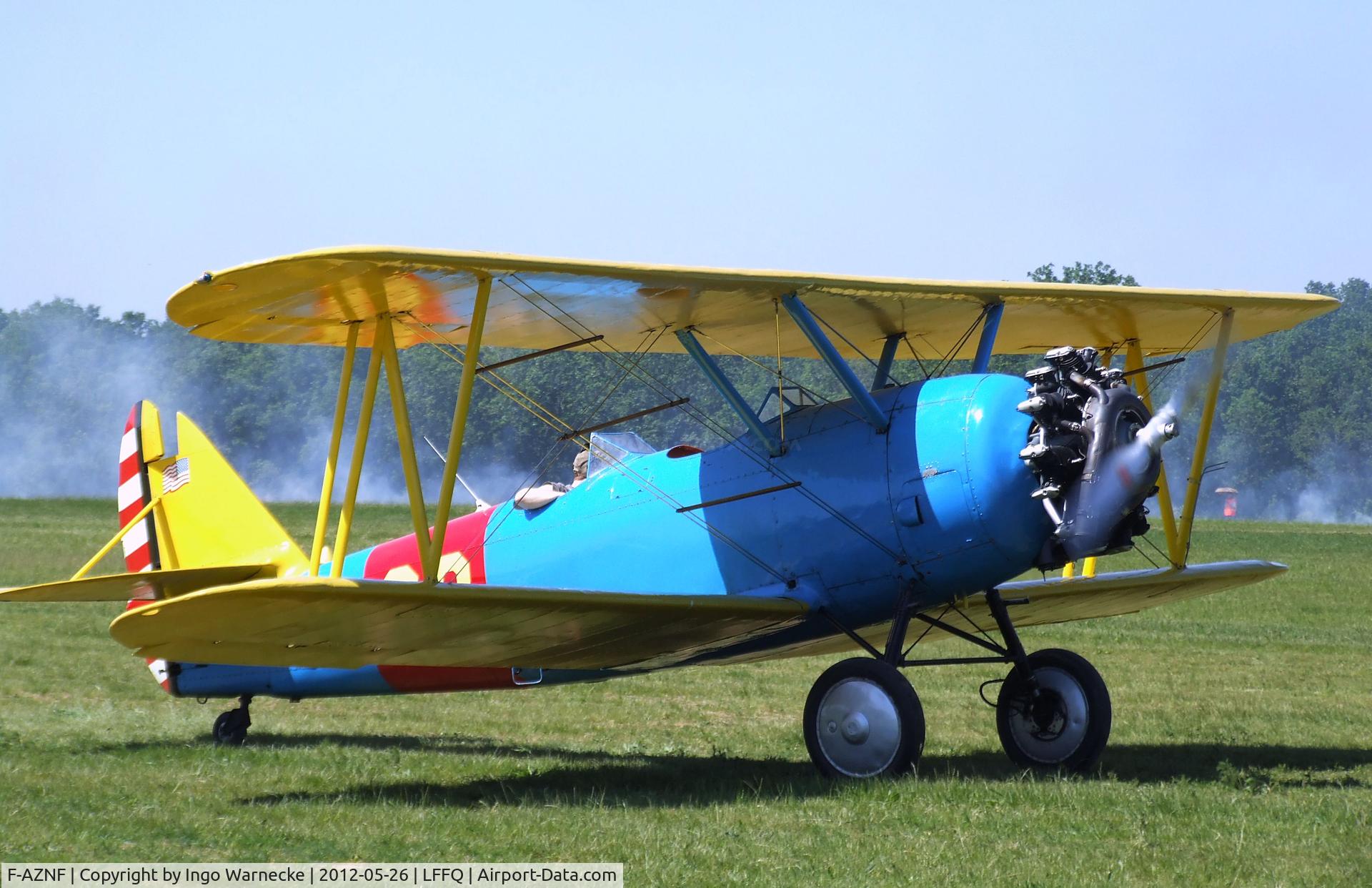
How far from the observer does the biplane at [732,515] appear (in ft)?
25.2

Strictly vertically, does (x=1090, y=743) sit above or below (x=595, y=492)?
below

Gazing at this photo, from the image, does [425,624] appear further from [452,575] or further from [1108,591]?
[1108,591]

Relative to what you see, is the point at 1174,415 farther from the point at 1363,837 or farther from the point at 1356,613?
the point at 1356,613

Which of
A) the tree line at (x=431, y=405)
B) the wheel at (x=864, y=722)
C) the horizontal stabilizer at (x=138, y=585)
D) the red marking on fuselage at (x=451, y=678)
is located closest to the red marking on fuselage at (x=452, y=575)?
the red marking on fuselage at (x=451, y=678)

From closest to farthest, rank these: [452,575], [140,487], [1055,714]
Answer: [1055,714] → [452,575] → [140,487]

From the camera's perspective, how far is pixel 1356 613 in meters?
20.3

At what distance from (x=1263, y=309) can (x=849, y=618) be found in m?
3.80

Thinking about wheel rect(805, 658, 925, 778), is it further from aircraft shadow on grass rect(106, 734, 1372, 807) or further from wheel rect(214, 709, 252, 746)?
wheel rect(214, 709, 252, 746)

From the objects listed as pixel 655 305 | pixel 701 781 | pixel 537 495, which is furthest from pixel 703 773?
pixel 655 305

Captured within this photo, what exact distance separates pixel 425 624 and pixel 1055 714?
3881mm

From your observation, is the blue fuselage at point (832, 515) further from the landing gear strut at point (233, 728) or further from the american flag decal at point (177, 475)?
the american flag decal at point (177, 475)

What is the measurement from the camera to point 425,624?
7.62 metres

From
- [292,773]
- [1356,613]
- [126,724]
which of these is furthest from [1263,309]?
[1356,613]

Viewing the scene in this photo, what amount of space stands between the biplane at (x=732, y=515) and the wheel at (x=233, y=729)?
0.02 metres
